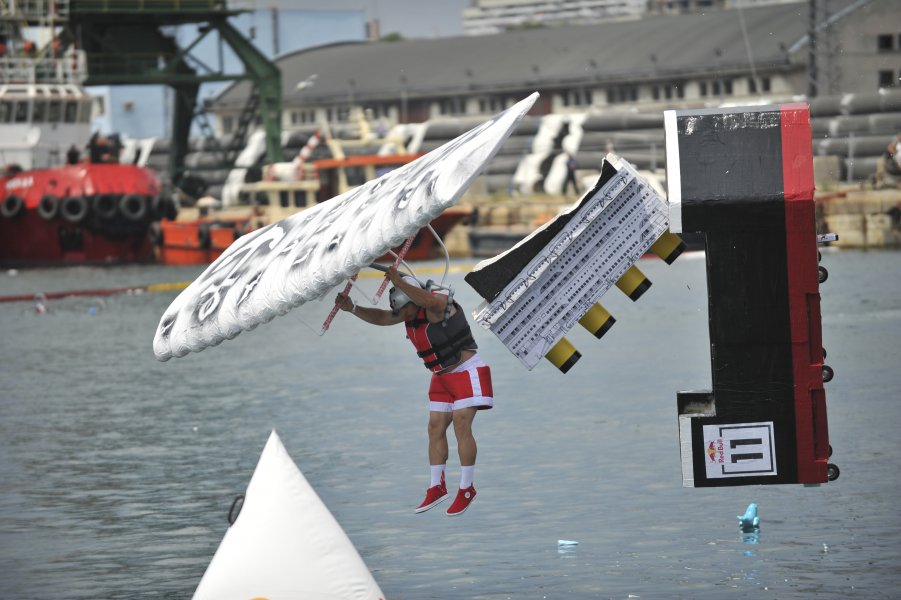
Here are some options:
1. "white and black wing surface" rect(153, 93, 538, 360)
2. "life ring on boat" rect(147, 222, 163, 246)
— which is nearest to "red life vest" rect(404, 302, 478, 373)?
"white and black wing surface" rect(153, 93, 538, 360)

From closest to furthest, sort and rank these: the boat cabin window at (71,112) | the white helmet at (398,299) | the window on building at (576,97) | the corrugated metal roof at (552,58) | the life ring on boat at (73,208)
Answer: the white helmet at (398,299), the life ring on boat at (73,208), the boat cabin window at (71,112), the corrugated metal roof at (552,58), the window on building at (576,97)

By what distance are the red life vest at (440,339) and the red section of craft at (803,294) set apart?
2329 mm

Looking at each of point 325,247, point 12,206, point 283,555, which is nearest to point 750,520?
point 325,247

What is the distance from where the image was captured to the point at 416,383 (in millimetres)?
28703

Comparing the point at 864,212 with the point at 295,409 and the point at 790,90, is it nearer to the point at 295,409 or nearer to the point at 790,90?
the point at 790,90

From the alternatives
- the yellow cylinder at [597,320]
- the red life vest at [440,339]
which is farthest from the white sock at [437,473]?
the yellow cylinder at [597,320]

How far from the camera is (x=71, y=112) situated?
66.6 metres

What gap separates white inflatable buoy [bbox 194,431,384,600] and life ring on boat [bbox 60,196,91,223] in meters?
49.3

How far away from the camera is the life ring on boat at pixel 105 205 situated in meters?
58.9

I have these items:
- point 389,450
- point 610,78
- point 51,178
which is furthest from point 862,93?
point 389,450

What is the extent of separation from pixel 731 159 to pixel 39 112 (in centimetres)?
5769

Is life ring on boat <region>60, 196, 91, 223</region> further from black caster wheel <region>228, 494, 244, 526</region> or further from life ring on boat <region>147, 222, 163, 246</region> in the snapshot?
black caster wheel <region>228, 494, 244, 526</region>

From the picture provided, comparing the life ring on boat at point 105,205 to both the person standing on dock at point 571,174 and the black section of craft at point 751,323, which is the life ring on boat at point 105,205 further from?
the black section of craft at point 751,323

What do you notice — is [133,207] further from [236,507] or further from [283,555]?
[283,555]
